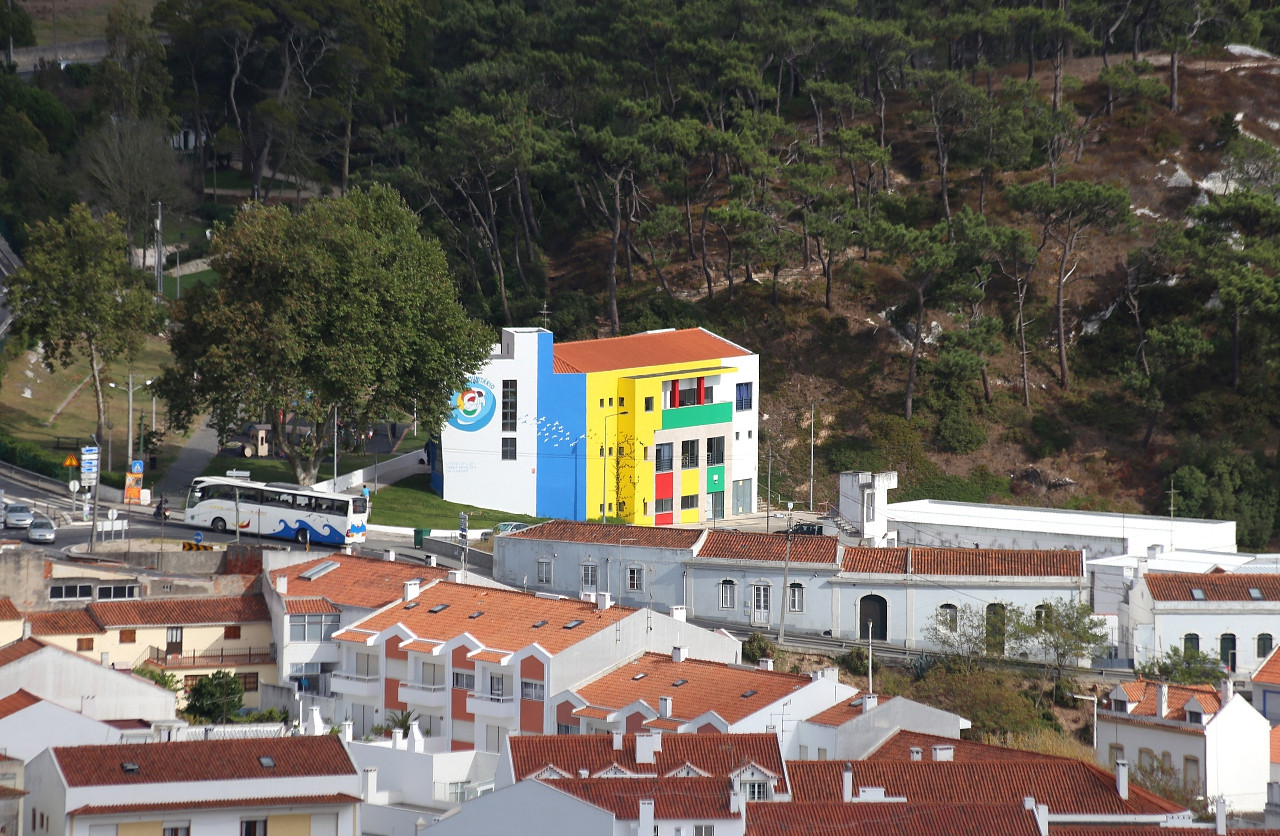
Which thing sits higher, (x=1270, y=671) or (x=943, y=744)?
(x=1270, y=671)

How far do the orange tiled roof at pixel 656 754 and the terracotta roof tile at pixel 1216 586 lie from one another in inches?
1045

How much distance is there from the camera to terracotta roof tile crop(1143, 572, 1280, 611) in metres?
69.6

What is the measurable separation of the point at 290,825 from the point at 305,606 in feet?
79.9

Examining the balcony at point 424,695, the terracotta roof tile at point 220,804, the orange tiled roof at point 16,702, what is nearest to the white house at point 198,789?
the terracotta roof tile at point 220,804

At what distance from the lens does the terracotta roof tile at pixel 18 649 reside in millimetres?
57169

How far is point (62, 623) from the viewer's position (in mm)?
65438

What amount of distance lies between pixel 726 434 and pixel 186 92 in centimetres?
5344

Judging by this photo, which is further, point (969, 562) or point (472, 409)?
point (472, 409)

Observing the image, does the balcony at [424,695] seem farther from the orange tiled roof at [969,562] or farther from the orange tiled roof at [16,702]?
the orange tiled roof at [969,562]

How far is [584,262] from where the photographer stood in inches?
4604

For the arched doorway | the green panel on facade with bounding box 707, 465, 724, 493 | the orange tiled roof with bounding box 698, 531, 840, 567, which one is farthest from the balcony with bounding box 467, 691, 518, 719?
the green panel on facade with bounding box 707, 465, 724, 493

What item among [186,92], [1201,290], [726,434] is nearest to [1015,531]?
[726,434]

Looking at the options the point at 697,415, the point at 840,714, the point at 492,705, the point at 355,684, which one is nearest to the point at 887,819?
the point at 840,714

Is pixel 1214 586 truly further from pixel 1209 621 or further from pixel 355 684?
pixel 355 684
